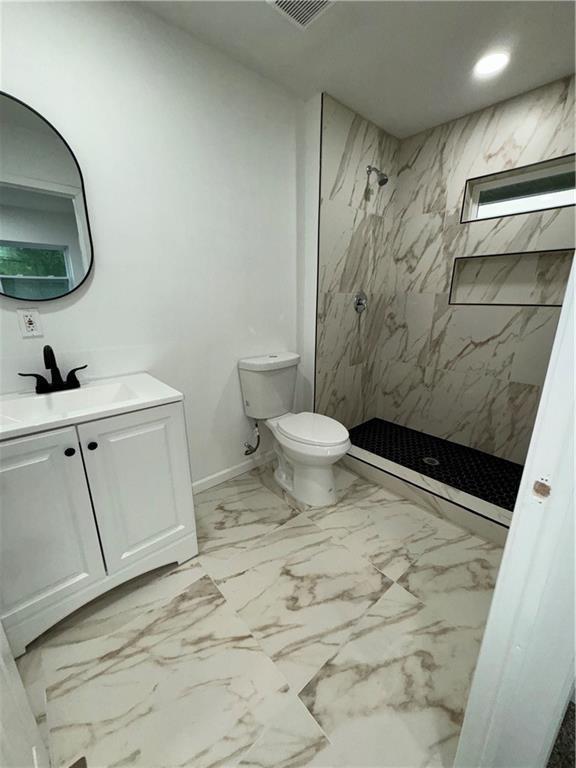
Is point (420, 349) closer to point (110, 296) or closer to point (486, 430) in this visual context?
point (486, 430)

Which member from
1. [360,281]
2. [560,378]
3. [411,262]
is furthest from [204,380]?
[411,262]

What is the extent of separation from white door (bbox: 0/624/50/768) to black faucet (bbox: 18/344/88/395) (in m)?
0.83

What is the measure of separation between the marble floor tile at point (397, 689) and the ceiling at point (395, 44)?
246cm

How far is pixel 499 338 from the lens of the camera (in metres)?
2.07

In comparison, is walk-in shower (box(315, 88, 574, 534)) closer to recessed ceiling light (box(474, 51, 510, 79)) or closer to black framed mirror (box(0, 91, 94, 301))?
recessed ceiling light (box(474, 51, 510, 79))

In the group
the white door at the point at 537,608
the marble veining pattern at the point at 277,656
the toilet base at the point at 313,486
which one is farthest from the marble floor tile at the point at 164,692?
the toilet base at the point at 313,486

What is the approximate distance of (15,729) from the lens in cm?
60

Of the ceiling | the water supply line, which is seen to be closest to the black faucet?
the water supply line

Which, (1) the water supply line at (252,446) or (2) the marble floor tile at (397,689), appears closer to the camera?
(2) the marble floor tile at (397,689)

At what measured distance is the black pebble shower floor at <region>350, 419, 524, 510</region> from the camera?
6.02 feet

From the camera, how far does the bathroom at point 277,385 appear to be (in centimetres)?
86

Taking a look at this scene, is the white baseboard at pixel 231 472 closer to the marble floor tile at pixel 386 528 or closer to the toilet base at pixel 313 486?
the toilet base at pixel 313 486

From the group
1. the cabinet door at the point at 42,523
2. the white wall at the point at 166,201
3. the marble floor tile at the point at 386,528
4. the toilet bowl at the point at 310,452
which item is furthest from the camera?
the toilet bowl at the point at 310,452

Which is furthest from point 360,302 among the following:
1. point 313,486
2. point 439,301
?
point 313,486
